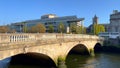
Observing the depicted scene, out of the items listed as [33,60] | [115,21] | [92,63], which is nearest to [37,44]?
[33,60]

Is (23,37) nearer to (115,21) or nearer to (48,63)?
(48,63)

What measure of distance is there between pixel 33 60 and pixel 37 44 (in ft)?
23.3

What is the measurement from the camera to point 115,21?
10069 centimetres

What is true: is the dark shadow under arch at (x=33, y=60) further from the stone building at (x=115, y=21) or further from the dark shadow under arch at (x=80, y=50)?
the stone building at (x=115, y=21)

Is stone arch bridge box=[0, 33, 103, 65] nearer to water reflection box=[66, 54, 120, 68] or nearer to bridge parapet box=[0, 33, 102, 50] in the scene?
bridge parapet box=[0, 33, 102, 50]

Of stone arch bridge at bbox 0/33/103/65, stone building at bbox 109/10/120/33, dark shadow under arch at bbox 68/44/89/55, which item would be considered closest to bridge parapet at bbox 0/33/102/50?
stone arch bridge at bbox 0/33/103/65

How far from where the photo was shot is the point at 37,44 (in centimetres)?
2266

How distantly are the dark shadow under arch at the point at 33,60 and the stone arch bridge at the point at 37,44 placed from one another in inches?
35.9

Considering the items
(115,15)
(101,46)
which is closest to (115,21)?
(115,15)

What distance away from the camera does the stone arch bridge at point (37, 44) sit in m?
18.1

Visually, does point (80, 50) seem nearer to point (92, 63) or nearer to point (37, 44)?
point (92, 63)

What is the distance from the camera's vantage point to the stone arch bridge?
18.1 meters

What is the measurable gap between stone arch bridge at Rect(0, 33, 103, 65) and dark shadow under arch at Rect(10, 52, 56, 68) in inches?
35.9

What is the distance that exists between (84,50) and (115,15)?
58.6m
